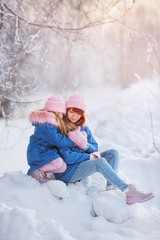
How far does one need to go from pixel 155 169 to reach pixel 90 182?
1529 millimetres

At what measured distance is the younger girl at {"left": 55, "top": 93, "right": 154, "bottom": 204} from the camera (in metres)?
2.17

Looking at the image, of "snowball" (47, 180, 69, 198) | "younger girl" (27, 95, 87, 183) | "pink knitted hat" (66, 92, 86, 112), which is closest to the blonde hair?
"younger girl" (27, 95, 87, 183)

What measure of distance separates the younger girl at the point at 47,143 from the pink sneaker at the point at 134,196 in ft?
2.36

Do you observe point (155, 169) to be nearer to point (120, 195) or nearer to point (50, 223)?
point (120, 195)

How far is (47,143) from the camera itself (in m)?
2.42

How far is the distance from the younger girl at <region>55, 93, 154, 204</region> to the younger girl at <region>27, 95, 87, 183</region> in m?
0.08

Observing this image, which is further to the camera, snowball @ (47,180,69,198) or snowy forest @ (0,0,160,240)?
snowball @ (47,180,69,198)

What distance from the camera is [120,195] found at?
2270 millimetres

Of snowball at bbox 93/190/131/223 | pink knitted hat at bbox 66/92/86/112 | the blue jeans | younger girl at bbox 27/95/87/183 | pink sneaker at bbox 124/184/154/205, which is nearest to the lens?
snowball at bbox 93/190/131/223

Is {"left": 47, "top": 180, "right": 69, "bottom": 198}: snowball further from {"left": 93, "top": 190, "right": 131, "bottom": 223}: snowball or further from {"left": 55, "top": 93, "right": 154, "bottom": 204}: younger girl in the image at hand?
{"left": 93, "top": 190, "right": 131, "bottom": 223}: snowball

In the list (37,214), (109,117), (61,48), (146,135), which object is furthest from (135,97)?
(37,214)

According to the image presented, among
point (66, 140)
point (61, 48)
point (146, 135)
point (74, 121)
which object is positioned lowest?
point (146, 135)

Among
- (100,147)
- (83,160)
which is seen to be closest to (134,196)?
(83,160)

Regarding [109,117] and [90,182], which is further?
[109,117]
